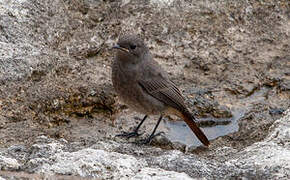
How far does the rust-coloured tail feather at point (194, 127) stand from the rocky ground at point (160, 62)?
0.13 metres

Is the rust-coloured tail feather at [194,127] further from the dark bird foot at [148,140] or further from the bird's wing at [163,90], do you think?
the dark bird foot at [148,140]

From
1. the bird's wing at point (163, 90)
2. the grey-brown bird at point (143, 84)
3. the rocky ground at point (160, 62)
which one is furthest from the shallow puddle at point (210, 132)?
the bird's wing at point (163, 90)

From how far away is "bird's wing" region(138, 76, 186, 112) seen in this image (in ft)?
20.1

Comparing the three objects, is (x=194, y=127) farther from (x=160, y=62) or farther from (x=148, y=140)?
(x=160, y=62)

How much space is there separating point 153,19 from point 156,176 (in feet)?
9.60

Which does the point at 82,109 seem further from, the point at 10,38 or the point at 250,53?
the point at 250,53

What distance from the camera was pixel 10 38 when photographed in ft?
19.6

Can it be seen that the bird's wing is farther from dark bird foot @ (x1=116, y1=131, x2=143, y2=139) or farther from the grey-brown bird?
dark bird foot @ (x1=116, y1=131, x2=143, y2=139)

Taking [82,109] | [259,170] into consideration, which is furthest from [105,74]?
[259,170]

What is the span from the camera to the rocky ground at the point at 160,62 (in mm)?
5184

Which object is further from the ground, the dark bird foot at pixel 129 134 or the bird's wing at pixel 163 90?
the bird's wing at pixel 163 90

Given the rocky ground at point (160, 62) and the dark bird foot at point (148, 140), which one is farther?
the dark bird foot at point (148, 140)

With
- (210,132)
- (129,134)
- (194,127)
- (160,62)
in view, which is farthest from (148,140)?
(160,62)

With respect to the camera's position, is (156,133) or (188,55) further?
(188,55)
